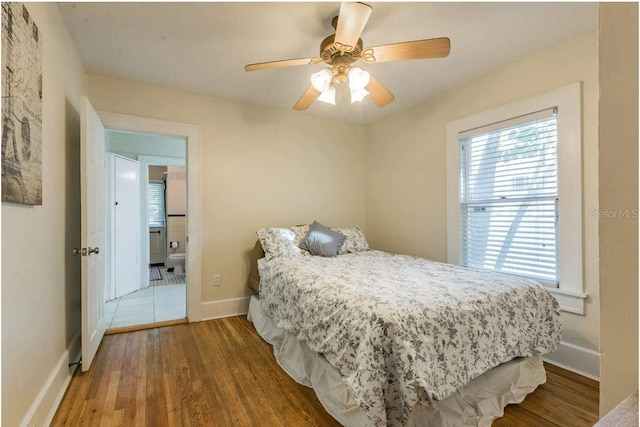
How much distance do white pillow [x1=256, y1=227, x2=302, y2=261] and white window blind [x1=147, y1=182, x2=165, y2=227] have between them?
4.18 m

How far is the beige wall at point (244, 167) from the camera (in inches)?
118

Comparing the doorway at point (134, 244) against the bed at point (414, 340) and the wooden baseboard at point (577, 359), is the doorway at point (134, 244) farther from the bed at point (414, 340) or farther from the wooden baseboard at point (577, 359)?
the wooden baseboard at point (577, 359)

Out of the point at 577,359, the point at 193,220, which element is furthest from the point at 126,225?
the point at 577,359

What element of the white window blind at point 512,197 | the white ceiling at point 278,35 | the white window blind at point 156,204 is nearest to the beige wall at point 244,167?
the white ceiling at point 278,35

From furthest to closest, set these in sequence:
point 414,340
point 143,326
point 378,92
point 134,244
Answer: point 134,244 < point 143,326 < point 378,92 < point 414,340

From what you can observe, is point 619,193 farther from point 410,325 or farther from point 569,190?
point 569,190

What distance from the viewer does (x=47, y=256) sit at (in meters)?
1.69

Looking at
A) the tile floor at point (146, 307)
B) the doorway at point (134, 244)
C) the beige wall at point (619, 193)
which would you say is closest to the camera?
the beige wall at point (619, 193)

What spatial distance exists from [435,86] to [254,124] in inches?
77.1

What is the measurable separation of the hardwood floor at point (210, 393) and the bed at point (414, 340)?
0.11 m

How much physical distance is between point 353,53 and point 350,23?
353 millimetres

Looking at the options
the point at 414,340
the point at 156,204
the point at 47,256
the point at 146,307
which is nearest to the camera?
the point at 414,340

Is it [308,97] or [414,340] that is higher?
[308,97]

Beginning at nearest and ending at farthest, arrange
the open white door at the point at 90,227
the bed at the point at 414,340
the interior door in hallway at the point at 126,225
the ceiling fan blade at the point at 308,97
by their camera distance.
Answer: the bed at the point at 414,340 < the open white door at the point at 90,227 < the ceiling fan blade at the point at 308,97 < the interior door in hallway at the point at 126,225
